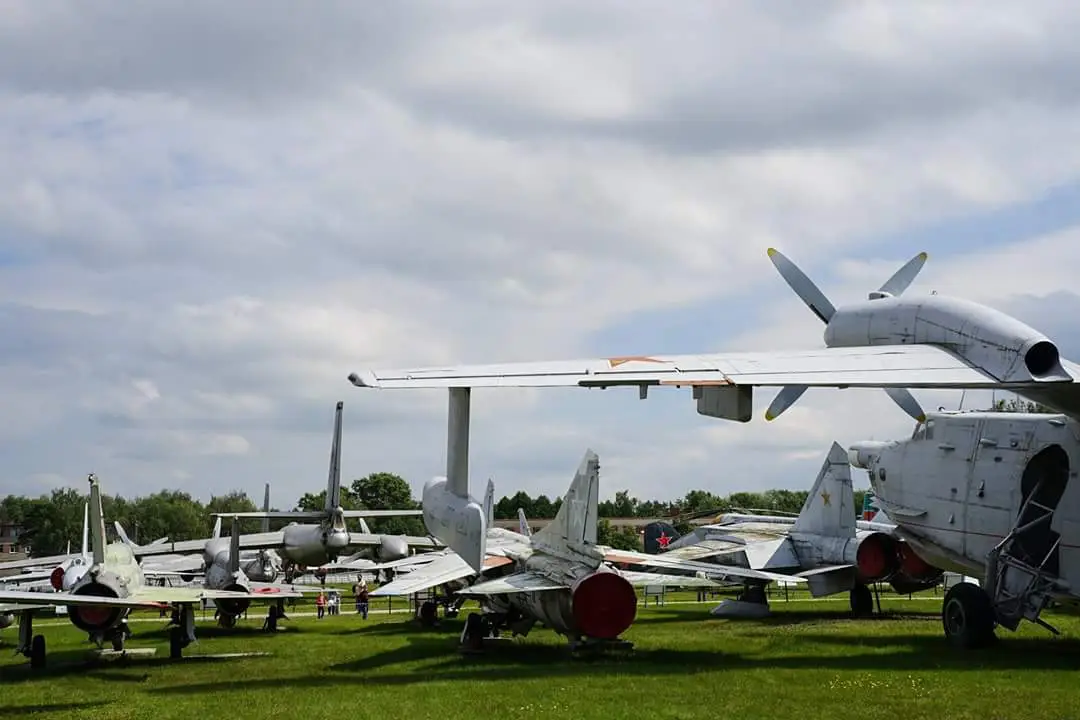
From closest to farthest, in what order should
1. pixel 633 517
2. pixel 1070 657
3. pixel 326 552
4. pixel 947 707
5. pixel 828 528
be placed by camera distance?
pixel 947 707 < pixel 1070 657 < pixel 828 528 < pixel 326 552 < pixel 633 517

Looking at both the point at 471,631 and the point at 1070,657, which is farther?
the point at 471,631

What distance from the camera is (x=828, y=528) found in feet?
103

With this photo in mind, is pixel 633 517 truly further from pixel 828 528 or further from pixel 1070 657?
pixel 1070 657

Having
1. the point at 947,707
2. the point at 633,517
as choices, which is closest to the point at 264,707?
the point at 947,707

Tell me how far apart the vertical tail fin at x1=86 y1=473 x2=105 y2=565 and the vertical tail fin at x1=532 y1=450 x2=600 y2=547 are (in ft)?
28.5

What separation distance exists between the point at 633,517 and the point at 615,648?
121 meters

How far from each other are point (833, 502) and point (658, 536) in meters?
22.0

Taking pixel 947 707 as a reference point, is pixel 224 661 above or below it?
below

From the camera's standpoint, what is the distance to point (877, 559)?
2970cm

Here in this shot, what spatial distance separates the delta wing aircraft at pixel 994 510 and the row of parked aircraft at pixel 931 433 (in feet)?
0.08

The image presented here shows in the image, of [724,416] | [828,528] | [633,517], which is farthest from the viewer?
[633,517]

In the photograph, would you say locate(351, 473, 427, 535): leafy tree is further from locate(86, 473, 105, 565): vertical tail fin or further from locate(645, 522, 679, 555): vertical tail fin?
locate(86, 473, 105, 565): vertical tail fin

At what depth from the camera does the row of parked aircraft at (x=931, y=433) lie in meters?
13.9

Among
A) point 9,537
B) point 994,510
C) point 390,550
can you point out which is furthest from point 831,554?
point 9,537
